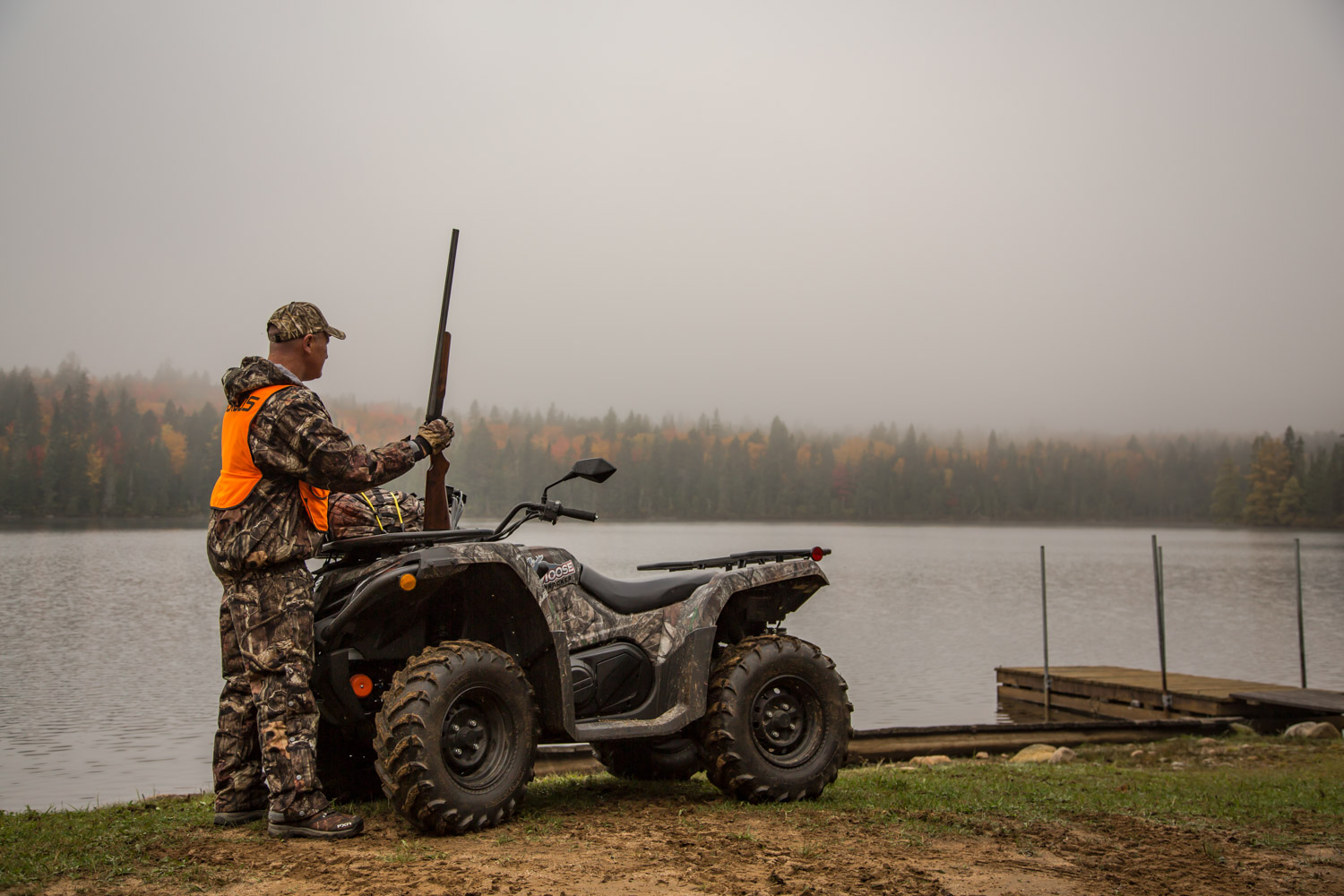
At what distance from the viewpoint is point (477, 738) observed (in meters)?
4.66

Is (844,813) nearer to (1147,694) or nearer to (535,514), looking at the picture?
(535,514)

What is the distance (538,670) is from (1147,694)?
1219cm

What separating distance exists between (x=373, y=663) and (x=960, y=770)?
486 cm

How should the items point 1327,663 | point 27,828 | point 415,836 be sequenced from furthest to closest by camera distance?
point 1327,663
point 27,828
point 415,836

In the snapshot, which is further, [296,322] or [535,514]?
[535,514]

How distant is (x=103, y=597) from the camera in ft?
100

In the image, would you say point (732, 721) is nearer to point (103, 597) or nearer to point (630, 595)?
point (630, 595)

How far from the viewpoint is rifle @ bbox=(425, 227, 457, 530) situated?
503 cm

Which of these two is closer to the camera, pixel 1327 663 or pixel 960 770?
pixel 960 770

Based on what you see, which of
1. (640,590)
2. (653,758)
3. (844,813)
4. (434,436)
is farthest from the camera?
(653,758)

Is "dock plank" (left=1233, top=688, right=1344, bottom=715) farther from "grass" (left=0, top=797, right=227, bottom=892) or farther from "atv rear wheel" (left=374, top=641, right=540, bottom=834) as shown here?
"grass" (left=0, top=797, right=227, bottom=892)

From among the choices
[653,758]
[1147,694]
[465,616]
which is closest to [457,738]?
[465,616]

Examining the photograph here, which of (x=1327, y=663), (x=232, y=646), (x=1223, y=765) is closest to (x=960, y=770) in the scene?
(x=1223, y=765)

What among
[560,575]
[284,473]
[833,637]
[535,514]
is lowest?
[833,637]
